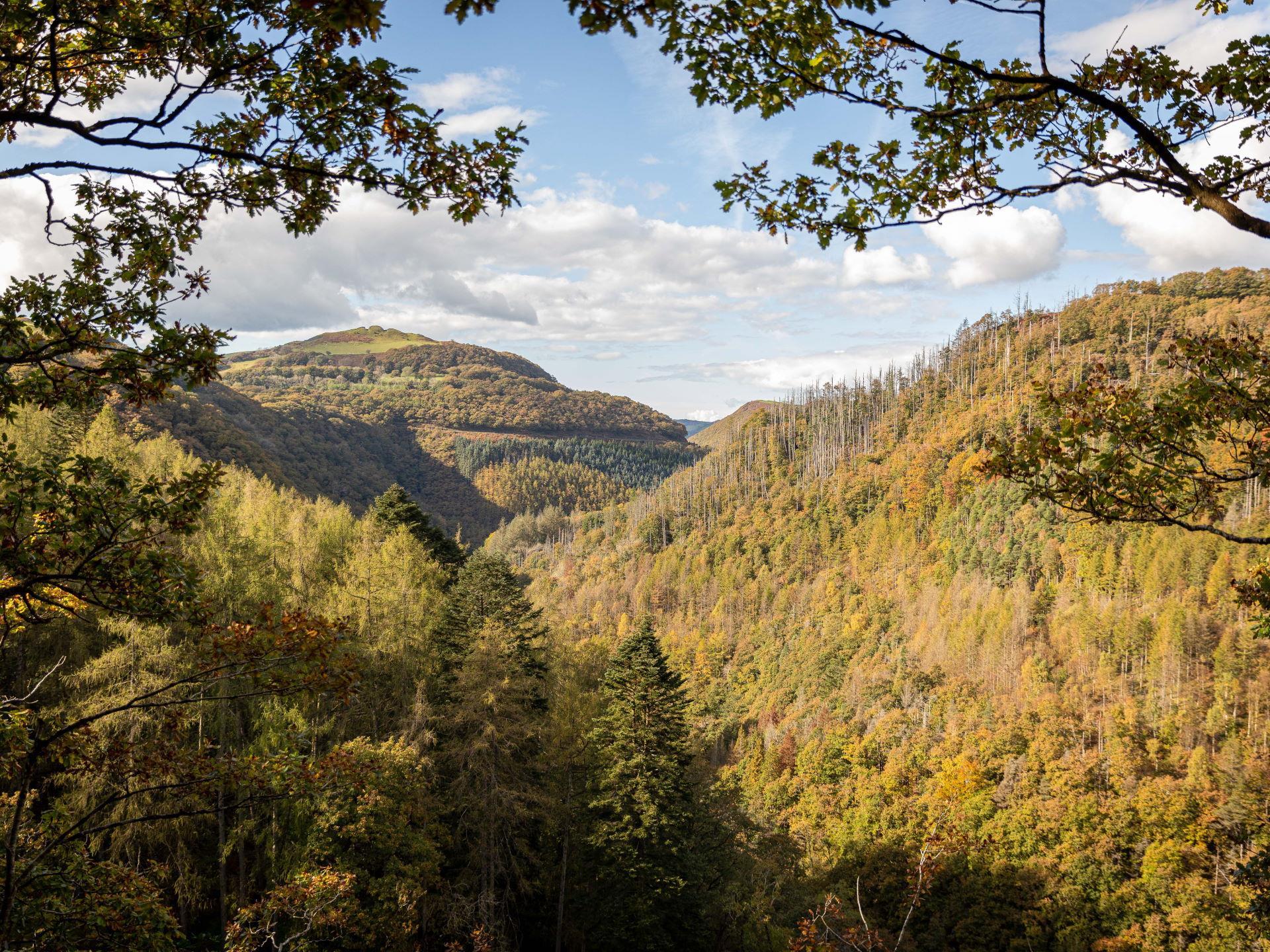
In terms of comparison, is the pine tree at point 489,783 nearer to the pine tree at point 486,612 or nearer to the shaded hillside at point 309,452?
the pine tree at point 486,612

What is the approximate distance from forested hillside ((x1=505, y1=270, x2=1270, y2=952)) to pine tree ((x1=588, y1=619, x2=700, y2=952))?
5535 millimetres

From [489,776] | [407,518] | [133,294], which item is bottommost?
[489,776]

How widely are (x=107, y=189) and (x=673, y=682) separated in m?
18.2

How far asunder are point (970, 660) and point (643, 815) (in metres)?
57.9

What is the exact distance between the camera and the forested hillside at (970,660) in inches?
1359

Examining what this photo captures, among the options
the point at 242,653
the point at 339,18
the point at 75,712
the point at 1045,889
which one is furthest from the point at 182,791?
the point at 1045,889

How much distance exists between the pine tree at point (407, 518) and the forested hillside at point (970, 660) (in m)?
10.2

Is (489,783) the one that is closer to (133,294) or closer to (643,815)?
(643,815)

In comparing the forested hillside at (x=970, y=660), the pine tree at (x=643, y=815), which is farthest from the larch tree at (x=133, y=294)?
the pine tree at (x=643, y=815)

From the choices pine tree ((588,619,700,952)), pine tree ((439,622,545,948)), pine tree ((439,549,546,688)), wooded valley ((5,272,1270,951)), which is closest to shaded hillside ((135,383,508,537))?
wooded valley ((5,272,1270,951))

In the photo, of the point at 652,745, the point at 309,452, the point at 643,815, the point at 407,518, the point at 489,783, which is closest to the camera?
the point at 489,783

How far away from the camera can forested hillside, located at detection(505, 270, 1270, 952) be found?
3453 cm

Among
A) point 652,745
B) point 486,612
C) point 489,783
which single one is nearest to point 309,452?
point 486,612

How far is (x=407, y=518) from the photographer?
28.0 metres
